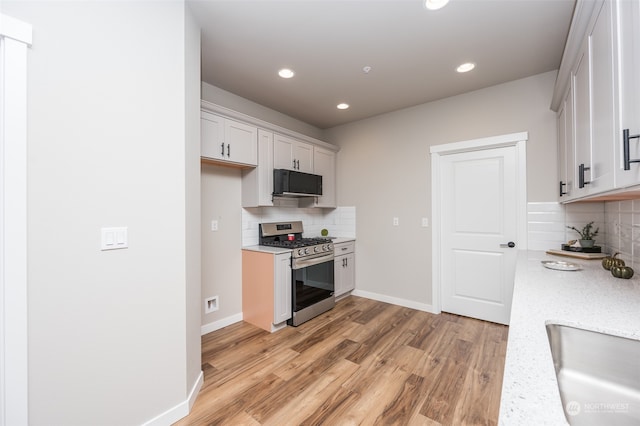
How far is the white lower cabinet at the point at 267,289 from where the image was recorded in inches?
111

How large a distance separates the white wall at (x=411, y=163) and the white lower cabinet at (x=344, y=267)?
0.35 ft

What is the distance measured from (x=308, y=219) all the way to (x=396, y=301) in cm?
169

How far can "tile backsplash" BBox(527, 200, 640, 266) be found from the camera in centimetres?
176

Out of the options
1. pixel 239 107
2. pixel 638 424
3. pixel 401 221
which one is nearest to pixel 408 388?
pixel 638 424

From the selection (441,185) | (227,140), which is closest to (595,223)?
(441,185)

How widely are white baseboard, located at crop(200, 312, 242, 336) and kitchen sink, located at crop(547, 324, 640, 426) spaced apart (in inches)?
112

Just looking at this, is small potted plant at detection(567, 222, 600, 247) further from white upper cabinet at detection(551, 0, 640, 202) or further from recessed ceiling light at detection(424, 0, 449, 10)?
recessed ceiling light at detection(424, 0, 449, 10)

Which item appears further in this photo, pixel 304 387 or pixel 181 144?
pixel 304 387

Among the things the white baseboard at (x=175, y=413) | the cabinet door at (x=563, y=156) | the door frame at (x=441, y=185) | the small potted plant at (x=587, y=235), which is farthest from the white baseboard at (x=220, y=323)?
the small potted plant at (x=587, y=235)

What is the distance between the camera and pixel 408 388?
194cm

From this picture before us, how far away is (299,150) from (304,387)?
2626mm

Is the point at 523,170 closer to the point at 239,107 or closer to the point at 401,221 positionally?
the point at 401,221

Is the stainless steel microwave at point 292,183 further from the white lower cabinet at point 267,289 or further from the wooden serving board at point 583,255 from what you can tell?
the wooden serving board at point 583,255

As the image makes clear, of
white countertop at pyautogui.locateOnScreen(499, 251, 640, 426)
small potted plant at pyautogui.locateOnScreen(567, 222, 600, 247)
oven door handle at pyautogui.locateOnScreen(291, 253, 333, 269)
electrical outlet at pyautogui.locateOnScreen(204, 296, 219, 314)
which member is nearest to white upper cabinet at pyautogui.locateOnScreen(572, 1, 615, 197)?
white countertop at pyautogui.locateOnScreen(499, 251, 640, 426)
